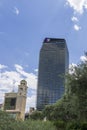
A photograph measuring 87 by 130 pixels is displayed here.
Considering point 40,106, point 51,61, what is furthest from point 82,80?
point 51,61

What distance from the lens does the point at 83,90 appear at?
3055 cm

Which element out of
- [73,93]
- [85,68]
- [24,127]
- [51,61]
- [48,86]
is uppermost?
[51,61]

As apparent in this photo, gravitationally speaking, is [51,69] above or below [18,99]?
above

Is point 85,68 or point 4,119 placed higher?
point 85,68

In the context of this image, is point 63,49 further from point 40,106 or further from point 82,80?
point 82,80

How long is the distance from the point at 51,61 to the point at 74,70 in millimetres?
145777

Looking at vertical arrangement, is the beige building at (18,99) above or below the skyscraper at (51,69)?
below

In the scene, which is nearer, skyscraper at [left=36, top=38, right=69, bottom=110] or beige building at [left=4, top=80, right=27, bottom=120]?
beige building at [left=4, top=80, right=27, bottom=120]

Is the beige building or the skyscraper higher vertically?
the skyscraper

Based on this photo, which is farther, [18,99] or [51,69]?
[51,69]

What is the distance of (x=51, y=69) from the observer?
557ft

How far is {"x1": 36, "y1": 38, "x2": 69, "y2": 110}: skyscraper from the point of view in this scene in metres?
161

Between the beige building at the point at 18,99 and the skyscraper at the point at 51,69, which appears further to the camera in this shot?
the skyscraper at the point at 51,69

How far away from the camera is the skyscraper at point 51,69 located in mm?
160625
